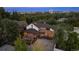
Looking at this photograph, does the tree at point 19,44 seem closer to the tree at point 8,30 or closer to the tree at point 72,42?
the tree at point 8,30

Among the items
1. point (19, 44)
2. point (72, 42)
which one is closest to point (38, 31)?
point (19, 44)

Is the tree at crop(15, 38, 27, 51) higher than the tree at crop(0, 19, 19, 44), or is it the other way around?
the tree at crop(0, 19, 19, 44)

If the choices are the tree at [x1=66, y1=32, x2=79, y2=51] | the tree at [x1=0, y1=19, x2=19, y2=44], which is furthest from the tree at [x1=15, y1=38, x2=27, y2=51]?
the tree at [x1=66, y1=32, x2=79, y2=51]

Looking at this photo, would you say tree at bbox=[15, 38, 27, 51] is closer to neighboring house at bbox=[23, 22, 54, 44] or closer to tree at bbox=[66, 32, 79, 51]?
neighboring house at bbox=[23, 22, 54, 44]

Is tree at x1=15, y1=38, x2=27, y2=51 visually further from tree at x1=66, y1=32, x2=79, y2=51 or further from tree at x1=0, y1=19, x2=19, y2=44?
tree at x1=66, y1=32, x2=79, y2=51

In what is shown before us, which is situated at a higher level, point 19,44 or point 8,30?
point 8,30

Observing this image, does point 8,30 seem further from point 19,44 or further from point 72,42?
point 72,42

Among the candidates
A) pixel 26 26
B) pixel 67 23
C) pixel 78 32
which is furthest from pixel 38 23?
pixel 78 32

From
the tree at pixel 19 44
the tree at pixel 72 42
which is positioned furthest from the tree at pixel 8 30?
the tree at pixel 72 42
